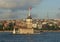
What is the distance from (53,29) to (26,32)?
40757mm

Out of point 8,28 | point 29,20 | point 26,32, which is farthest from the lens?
point 8,28

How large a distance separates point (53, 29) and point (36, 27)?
8901 mm

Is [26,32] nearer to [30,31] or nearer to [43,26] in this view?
[30,31]

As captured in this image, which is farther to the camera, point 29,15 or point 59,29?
point 59,29

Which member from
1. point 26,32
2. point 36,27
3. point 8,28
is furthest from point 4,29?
point 26,32

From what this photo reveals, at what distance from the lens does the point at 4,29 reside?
149m

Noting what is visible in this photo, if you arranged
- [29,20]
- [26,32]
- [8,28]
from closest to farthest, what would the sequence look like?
[26,32] → [29,20] → [8,28]

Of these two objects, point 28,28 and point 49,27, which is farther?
point 49,27

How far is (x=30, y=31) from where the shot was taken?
372 feet

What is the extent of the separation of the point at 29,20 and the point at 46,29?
32.6 meters

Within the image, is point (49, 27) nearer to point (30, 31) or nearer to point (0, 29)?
point (0, 29)

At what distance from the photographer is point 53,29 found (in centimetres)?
15100

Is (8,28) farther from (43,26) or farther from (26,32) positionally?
(26,32)

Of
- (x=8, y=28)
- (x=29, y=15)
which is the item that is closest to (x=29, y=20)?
(x=29, y=15)
